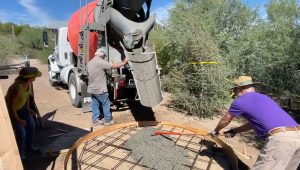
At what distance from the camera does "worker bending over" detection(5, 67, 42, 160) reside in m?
4.52

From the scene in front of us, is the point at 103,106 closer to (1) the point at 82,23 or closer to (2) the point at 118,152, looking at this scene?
(2) the point at 118,152

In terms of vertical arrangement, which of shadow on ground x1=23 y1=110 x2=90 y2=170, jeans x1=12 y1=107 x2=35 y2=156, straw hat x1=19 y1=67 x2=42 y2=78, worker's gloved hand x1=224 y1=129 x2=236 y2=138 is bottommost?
shadow on ground x1=23 y1=110 x2=90 y2=170

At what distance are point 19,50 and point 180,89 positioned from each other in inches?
871

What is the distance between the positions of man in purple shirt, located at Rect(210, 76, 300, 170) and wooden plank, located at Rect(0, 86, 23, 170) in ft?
8.48

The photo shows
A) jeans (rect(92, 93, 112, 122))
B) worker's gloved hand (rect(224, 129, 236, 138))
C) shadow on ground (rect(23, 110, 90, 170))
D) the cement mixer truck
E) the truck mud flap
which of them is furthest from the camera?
jeans (rect(92, 93, 112, 122))

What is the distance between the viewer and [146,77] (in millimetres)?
6527

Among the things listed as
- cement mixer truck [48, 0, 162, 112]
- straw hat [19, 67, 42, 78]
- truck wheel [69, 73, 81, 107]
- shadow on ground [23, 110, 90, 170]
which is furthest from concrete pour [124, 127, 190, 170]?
truck wheel [69, 73, 81, 107]

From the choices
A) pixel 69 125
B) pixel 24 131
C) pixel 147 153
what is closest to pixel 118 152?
pixel 147 153

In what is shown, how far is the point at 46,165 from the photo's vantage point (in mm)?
4742

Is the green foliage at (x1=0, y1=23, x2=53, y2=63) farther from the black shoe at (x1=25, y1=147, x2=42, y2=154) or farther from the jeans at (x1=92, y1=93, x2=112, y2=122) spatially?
the black shoe at (x1=25, y1=147, x2=42, y2=154)

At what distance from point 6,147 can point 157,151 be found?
3197 mm

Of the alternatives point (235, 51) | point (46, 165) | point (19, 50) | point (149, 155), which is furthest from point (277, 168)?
point (19, 50)

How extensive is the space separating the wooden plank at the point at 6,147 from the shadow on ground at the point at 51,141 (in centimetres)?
275

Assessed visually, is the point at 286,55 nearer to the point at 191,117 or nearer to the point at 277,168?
the point at 191,117
